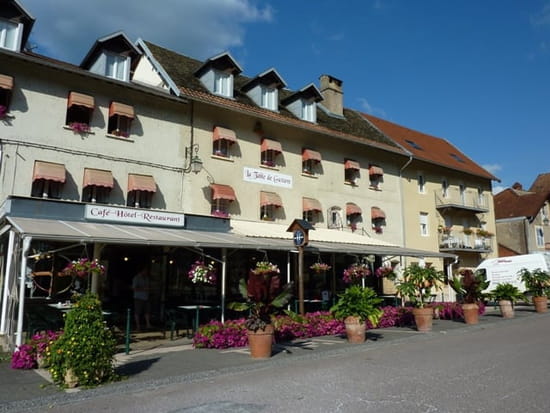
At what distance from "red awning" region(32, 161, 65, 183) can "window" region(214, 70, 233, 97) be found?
748 cm

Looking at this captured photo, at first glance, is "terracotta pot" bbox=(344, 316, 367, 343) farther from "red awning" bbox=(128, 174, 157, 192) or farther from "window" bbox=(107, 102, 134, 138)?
"window" bbox=(107, 102, 134, 138)

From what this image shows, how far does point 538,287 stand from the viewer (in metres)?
21.9

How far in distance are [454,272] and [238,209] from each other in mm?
17050

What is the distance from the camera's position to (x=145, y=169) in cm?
1611

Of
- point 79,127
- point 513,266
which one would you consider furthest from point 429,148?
point 79,127

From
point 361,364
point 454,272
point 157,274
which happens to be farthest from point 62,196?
point 454,272

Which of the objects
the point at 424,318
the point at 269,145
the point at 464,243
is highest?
the point at 269,145

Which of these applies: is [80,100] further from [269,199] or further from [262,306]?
[262,306]

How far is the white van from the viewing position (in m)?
25.3

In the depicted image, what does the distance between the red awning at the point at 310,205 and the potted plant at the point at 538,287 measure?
1030cm

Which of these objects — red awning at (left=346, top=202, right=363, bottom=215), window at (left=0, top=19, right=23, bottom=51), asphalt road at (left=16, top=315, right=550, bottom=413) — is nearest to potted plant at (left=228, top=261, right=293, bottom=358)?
asphalt road at (left=16, top=315, right=550, bottom=413)

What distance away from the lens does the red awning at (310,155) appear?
20.9m

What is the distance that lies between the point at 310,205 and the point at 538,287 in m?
11.4

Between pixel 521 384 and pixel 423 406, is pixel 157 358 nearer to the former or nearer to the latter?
pixel 423 406
